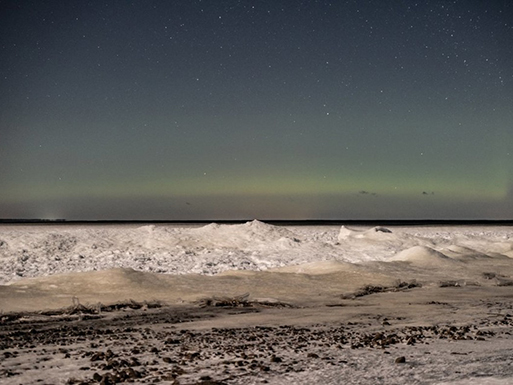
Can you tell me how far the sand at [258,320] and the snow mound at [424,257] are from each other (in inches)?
2.8

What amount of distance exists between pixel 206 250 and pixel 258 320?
49.1 feet

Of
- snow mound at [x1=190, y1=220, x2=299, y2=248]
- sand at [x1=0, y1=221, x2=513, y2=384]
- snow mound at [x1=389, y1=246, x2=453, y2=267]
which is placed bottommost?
sand at [x1=0, y1=221, x2=513, y2=384]

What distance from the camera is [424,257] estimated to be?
1950 cm

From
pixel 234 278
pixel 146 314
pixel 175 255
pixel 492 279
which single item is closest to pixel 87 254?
pixel 175 255

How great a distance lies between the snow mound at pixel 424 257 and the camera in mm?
18875

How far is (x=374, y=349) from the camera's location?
6930mm

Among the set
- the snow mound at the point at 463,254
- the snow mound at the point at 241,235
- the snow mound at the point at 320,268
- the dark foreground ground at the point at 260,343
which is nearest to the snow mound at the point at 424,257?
the snow mound at the point at 463,254

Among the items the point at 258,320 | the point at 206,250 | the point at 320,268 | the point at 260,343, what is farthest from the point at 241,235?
the point at 260,343

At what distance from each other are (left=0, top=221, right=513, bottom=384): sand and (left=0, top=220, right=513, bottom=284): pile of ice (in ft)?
0.56

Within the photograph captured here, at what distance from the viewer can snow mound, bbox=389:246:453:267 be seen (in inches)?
743

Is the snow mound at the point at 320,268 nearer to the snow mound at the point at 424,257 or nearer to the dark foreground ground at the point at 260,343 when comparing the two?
the snow mound at the point at 424,257

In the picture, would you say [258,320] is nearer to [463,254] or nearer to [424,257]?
[424,257]

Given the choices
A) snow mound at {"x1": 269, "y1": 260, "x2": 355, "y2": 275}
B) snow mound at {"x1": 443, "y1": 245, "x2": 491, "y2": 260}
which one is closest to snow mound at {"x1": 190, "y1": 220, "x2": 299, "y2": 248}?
snow mound at {"x1": 443, "y1": 245, "x2": 491, "y2": 260}

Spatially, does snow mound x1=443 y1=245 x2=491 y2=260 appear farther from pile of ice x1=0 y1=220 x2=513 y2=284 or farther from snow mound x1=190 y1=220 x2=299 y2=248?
snow mound x1=190 y1=220 x2=299 y2=248
